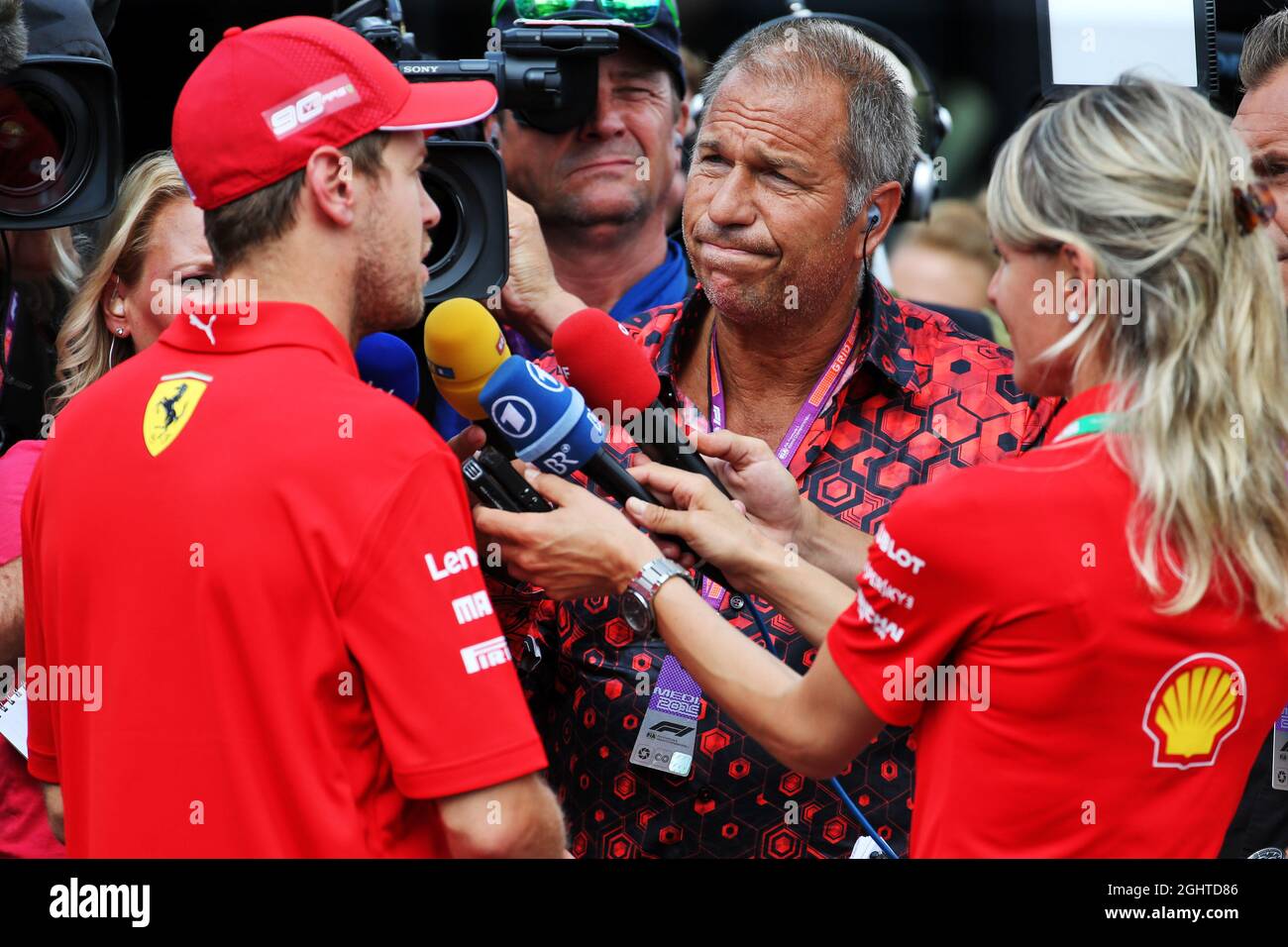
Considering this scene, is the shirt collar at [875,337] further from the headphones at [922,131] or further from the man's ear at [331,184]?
the headphones at [922,131]

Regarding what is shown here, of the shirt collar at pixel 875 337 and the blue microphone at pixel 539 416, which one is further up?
the blue microphone at pixel 539 416

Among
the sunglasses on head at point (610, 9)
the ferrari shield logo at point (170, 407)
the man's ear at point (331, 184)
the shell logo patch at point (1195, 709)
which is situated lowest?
the shell logo patch at point (1195, 709)

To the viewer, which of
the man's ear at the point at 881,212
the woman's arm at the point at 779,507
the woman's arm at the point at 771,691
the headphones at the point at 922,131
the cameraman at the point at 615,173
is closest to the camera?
the woman's arm at the point at 771,691

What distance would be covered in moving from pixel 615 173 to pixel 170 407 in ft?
6.98

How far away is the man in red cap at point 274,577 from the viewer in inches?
74.5

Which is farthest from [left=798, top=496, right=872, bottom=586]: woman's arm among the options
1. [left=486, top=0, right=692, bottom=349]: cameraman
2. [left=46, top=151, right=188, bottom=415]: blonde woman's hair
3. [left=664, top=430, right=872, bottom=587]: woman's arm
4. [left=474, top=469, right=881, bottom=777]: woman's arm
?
[left=46, top=151, right=188, bottom=415]: blonde woman's hair

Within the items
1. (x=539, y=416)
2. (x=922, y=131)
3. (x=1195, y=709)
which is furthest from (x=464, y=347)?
(x=922, y=131)

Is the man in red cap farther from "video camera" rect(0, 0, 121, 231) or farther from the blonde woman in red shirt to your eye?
"video camera" rect(0, 0, 121, 231)

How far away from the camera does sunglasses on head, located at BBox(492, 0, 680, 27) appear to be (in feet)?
11.7

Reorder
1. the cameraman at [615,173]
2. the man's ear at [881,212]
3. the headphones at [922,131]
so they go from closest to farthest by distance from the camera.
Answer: the man's ear at [881,212], the cameraman at [615,173], the headphones at [922,131]

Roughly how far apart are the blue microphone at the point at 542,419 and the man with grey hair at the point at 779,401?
1.74ft

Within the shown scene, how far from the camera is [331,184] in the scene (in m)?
2.11

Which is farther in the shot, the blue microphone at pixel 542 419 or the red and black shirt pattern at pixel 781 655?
the red and black shirt pattern at pixel 781 655

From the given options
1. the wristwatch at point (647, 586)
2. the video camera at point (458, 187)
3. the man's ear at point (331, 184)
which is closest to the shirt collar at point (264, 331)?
the man's ear at point (331, 184)
